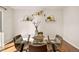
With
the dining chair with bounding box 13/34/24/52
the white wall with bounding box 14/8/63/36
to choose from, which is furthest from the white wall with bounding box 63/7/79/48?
the dining chair with bounding box 13/34/24/52

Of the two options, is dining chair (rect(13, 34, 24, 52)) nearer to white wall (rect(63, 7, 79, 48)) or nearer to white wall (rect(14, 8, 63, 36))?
white wall (rect(14, 8, 63, 36))

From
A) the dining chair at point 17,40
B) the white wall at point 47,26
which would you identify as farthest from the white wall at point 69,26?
the dining chair at point 17,40

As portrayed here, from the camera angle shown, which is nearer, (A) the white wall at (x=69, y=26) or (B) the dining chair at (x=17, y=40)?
(B) the dining chair at (x=17, y=40)

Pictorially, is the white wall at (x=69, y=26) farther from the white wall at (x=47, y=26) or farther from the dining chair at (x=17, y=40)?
the dining chair at (x=17, y=40)

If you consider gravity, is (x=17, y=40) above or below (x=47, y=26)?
below

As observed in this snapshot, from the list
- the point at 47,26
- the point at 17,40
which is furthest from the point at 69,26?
the point at 17,40

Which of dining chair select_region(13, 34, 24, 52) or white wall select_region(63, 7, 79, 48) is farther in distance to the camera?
white wall select_region(63, 7, 79, 48)

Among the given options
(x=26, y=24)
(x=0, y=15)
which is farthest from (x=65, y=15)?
(x=0, y=15)

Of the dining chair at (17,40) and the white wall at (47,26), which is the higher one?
the white wall at (47,26)

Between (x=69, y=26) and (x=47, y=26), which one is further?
(x=69, y=26)

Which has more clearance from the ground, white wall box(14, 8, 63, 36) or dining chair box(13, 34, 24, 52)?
white wall box(14, 8, 63, 36)

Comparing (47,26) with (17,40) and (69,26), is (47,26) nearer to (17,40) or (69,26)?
(69,26)
